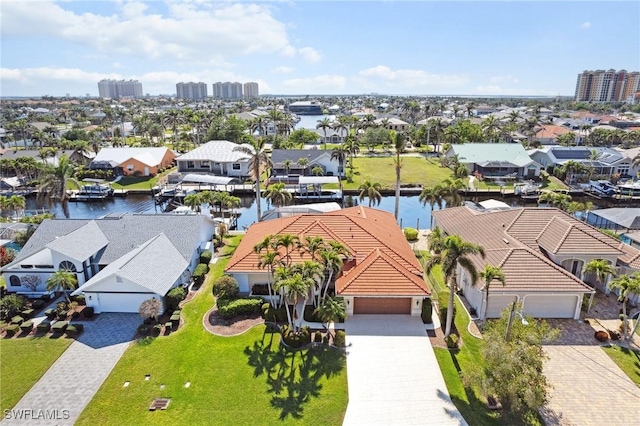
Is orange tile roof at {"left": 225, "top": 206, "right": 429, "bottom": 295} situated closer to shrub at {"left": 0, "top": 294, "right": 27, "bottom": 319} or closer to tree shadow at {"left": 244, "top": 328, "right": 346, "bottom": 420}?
tree shadow at {"left": 244, "top": 328, "right": 346, "bottom": 420}

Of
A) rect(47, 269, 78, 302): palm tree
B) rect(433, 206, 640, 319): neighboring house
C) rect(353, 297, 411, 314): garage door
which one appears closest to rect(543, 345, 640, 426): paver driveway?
rect(433, 206, 640, 319): neighboring house

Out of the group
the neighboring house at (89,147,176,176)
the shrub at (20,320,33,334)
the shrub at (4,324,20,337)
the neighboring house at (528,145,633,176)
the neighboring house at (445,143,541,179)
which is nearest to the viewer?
the shrub at (4,324,20,337)

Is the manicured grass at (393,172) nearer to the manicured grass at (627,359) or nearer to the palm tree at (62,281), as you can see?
the manicured grass at (627,359)

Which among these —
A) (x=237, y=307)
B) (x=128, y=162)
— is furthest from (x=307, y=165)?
(x=237, y=307)

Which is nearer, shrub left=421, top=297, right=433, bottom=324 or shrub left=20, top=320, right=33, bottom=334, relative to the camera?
shrub left=20, top=320, right=33, bottom=334

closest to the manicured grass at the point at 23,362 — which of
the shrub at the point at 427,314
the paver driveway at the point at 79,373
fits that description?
the paver driveway at the point at 79,373

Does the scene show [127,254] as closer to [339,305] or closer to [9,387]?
[9,387]
